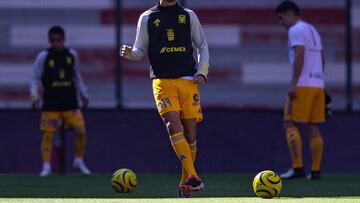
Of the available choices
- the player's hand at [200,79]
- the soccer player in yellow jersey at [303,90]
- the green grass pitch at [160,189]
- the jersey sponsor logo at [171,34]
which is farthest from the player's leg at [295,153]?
the jersey sponsor logo at [171,34]

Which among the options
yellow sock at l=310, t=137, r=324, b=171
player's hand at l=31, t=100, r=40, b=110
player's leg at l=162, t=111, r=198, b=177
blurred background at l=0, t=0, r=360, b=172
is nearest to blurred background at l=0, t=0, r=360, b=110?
blurred background at l=0, t=0, r=360, b=172

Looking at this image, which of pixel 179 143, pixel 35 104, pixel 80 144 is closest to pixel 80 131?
pixel 80 144

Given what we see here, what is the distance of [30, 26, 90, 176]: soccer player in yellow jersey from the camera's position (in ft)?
53.4

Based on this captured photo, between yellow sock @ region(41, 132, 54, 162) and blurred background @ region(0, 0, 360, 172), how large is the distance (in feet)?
2.20

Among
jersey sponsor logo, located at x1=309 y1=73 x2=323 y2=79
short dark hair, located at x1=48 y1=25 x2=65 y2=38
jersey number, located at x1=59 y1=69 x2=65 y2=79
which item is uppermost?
short dark hair, located at x1=48 y1=25 x2=65 y2=38

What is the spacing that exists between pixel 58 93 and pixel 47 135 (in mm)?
600

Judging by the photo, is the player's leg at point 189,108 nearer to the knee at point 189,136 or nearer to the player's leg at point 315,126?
the knee at point 189,136

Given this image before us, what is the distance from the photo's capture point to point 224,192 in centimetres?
1195

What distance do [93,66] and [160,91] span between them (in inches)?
237

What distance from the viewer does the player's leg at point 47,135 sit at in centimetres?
1623

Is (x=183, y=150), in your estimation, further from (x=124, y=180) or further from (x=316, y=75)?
(x=316, y=75)

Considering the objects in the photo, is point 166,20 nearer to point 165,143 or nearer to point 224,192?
point 224,192

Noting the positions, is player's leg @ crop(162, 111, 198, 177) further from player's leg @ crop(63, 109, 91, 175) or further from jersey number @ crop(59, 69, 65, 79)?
jersey number @ crop(59, 69, 65, 79)

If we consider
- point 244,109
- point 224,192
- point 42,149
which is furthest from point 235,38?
point 224,192
